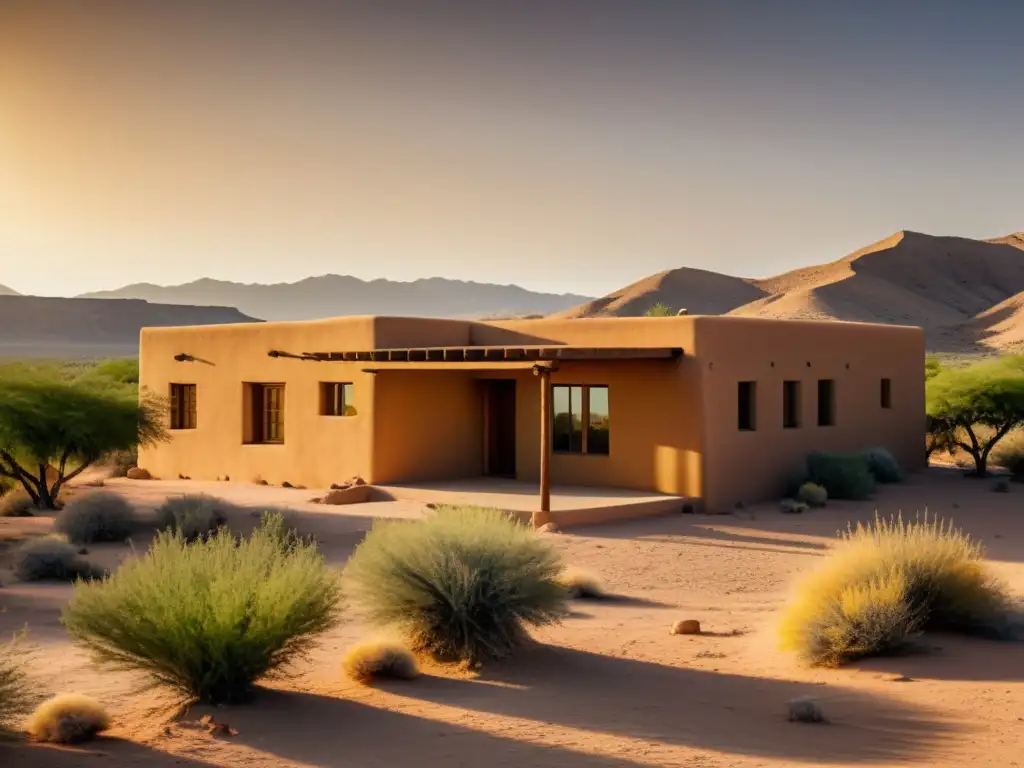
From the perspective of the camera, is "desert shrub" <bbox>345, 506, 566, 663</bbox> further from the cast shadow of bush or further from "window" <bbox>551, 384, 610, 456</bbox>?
"window" <bbox>551, 384, 610, 456</bbox>

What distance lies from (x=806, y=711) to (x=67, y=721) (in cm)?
470

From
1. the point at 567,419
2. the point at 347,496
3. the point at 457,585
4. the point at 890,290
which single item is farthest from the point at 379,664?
the point at 890,290

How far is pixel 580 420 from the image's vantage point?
66.2 feet

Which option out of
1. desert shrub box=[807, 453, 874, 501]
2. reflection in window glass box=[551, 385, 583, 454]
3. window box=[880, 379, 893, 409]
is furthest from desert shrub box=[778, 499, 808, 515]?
window box=[880, 379, 893, 409]

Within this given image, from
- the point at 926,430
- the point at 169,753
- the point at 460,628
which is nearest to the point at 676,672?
the point at 460,628

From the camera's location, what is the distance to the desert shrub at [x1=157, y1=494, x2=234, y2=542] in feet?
52.9

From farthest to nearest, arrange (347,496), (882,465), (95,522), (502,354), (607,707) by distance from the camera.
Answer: (882,465) → (347,496) → (502,354) → (95,522) → (607,707)

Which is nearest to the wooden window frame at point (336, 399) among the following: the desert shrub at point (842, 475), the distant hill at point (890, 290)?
the desert shrub at point (842, 475)

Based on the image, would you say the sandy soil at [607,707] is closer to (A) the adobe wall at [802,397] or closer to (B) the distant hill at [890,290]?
(A) the adobe wall at [802,397]

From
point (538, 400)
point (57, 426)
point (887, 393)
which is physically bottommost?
point (57, 426)

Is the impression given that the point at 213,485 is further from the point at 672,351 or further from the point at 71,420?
the point at 672,351

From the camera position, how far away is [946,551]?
963 cm

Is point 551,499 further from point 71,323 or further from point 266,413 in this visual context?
point 71,323

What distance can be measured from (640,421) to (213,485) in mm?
8727
